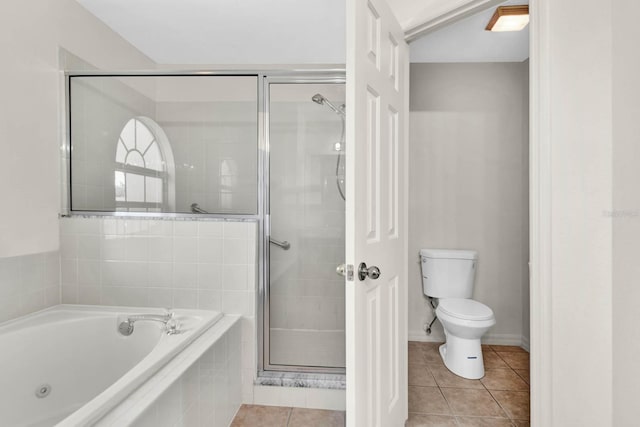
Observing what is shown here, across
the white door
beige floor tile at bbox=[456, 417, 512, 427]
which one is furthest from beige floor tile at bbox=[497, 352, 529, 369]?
the white door

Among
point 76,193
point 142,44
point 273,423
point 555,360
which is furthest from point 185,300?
point 142,44

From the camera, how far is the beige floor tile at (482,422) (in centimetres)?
167

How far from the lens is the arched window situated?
2053 mm

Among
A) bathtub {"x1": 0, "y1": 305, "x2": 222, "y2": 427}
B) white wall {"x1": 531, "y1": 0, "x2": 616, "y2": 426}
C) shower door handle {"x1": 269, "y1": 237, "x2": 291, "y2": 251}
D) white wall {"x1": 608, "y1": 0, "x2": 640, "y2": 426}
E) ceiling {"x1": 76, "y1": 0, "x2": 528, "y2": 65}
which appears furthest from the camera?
ceiling {"x1": 76, "y1": 0, "x2": 528, "y2": 65}

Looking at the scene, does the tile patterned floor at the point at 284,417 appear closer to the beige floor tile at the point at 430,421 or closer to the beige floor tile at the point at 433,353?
the beige floor tile at the point at 430,421

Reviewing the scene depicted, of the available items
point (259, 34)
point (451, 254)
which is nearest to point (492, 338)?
point (451, 254)

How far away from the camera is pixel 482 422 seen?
5.56 feet

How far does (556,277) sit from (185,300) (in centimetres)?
186

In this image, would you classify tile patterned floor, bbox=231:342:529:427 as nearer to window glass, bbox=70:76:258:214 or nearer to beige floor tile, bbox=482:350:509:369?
beige floor tile, bbox=482:350:509:369

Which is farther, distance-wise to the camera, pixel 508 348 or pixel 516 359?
pixel 508 348

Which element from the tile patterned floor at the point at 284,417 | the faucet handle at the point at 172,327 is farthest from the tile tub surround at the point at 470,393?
the faucet handle at the point at 172,327

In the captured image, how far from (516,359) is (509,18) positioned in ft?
7.89

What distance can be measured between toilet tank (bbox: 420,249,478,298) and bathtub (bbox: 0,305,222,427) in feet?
5.44

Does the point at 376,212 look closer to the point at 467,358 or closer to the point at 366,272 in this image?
the point at 366,272
